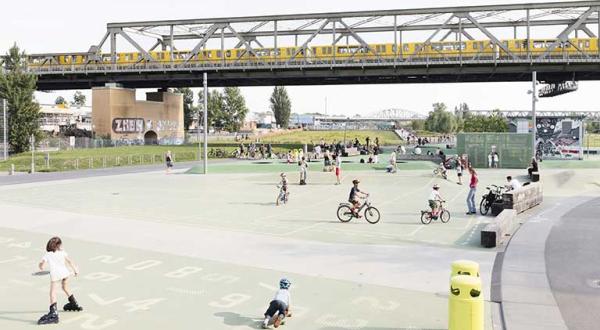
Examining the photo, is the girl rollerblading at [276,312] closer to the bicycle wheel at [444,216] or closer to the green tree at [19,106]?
the bicycle wheel at [444,216]

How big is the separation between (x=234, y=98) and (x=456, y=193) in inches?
3902

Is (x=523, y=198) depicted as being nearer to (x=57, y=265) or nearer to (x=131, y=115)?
(x=57, y=265)

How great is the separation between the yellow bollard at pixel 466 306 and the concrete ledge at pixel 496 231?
831 centimetres

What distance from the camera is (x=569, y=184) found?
3456cm

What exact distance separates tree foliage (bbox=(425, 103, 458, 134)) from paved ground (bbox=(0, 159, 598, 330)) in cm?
13855

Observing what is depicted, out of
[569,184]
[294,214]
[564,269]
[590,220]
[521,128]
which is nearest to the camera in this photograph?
[564,269]

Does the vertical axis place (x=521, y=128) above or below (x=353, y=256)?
above

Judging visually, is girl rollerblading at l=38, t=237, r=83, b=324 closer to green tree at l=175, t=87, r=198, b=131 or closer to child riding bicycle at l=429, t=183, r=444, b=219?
child riding bicycle at l=429, t=183, r=444, b=219

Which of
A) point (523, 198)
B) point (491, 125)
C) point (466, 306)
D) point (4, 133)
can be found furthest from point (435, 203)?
point (491, 125)

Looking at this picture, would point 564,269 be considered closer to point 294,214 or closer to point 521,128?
point 294,214

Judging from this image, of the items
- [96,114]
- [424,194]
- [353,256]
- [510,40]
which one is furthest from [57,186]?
[510,40]

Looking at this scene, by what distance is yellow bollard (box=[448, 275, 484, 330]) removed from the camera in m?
8.09

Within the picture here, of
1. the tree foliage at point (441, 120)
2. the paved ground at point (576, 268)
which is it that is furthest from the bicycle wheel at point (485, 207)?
the tree foliage at point (441, 120)

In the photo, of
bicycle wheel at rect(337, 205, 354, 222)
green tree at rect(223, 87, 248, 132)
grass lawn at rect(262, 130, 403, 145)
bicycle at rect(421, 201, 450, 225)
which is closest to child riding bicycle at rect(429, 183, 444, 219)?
bicycle at rect(421, 201, 450, 225)
